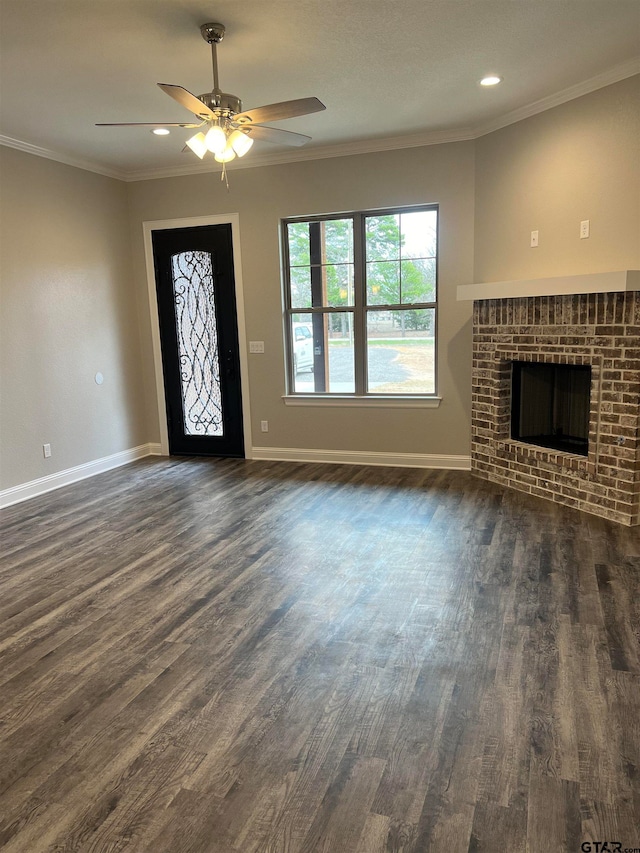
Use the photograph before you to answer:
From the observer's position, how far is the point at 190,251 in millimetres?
5848

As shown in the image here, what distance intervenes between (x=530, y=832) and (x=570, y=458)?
118 inches

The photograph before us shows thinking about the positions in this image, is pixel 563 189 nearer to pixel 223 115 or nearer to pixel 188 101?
pixel 223 115

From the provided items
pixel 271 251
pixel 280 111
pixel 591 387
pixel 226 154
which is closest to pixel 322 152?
pixel 271 251

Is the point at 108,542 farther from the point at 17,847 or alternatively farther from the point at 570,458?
the point at 570,458

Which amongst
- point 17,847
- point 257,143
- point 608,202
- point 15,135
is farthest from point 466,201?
point 17,847

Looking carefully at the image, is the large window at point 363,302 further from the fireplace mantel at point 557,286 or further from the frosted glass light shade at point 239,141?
the frosted glass light shade at point 239,141

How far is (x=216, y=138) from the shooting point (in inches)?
115

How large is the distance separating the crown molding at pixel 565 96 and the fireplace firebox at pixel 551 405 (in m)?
1.85

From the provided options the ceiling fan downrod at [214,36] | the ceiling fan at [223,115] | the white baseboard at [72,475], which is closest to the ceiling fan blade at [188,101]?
the ceiling fan at [223,115]

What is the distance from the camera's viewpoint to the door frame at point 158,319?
5672 millimetres

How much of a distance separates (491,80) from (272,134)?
1622mm

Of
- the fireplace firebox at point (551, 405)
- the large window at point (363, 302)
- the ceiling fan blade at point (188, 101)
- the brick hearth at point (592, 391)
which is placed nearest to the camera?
the ceiling fan blade at point (188, 101)

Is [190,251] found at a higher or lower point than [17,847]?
higher

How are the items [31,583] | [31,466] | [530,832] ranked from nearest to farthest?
1. [530,832]
2. [31,583]
3. [31,466]
